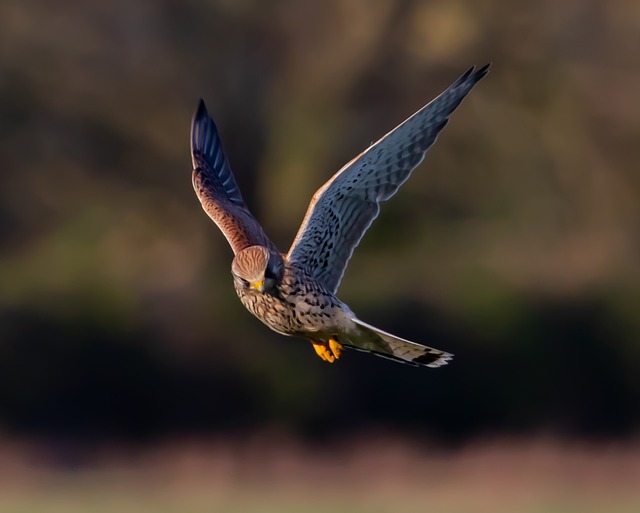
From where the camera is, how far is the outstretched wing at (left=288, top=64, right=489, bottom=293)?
6.54 m

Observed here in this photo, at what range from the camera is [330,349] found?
645 cm

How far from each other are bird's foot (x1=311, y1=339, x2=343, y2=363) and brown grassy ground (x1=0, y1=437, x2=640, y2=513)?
18.2ft

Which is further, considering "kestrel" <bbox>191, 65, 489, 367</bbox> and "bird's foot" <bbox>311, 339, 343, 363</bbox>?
"bird's foot" <bbox>311, 339, 343, 363</bbox>

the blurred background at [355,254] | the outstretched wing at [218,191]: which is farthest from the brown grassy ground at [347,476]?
the outstretched wing at [218,191]

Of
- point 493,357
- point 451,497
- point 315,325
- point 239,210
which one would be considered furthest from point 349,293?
point 315,325

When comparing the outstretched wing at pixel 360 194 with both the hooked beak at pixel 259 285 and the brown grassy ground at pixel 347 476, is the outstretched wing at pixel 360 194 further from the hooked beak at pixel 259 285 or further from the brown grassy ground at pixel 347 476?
the brown grassy ground at pixel 347 476

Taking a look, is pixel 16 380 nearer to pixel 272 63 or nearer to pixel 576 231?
pixel 272 63

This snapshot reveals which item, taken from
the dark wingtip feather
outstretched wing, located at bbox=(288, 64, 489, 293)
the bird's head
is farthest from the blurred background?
the bird's head

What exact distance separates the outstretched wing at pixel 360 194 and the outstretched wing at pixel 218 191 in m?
0.23

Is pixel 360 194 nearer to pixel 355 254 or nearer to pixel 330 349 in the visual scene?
pixel 330 349

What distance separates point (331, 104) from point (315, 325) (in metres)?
8.78

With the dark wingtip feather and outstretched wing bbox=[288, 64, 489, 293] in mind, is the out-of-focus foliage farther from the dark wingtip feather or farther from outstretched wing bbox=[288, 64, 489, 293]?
outstretched wing bbox=[288, 64, 489, 293]

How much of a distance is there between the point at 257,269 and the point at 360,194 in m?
0.82

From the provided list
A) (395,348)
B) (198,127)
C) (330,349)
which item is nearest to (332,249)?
(330,349)
